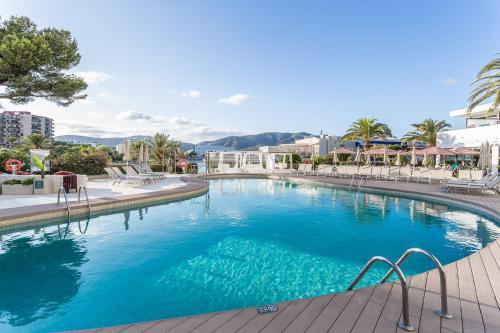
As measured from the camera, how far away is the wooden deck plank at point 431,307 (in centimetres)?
234

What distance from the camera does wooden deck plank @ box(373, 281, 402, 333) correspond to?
2330 mm

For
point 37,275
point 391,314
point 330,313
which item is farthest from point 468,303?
point 37,275

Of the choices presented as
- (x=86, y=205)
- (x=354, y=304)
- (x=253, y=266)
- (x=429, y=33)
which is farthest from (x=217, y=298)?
(x=429, y=33)

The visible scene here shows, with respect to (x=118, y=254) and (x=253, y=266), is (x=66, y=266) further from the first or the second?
(x=253, y=266)

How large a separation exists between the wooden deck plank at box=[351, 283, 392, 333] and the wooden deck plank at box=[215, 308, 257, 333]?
939 millimetres

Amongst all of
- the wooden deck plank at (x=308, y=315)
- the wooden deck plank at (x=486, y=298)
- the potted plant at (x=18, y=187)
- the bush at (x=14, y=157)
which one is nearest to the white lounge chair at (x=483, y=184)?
the wooden deck plank at (x=486, y=298)

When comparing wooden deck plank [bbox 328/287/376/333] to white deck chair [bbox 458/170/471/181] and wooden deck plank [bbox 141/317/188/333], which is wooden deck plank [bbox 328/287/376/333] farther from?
white deck chair [bbox 458/170/471/181]

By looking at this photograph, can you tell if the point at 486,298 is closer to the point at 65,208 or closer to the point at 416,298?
the point at 416,298

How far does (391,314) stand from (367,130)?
27802 mm

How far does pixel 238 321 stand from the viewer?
2.47 meters

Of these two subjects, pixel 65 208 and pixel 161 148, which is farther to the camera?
pixel 161 148

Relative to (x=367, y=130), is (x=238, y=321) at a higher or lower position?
lower

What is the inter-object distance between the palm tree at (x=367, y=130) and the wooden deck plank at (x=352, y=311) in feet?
89.7

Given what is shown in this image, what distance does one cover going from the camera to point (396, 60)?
65.9 ft
